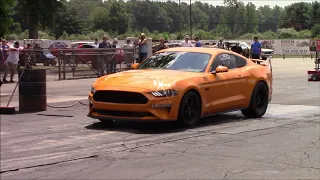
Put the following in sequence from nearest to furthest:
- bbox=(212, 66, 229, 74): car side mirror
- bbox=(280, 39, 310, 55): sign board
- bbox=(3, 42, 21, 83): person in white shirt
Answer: bbox=(212, 66, 229, 74): car side mirror, bbox=(3, 42, 21, 83): person in white shirt, bbox=(280, 39, 310, 55): sign board

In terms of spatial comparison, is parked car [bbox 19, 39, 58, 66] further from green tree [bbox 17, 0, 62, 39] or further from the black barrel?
the black barrel

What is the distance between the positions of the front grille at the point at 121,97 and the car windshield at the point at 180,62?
1441 mm

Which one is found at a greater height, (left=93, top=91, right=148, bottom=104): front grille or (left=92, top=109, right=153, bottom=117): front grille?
(left=93, top=91, right=148, bottom=104): front grille

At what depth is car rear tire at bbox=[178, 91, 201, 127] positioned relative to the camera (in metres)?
9.95

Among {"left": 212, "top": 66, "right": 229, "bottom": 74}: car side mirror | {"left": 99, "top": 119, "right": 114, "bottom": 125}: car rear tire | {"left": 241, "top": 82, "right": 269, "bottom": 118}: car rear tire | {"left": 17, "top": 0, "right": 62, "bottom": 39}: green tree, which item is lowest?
{"left": 99, "top": 119, "right": 114, "bottom": 125}: car rear tire

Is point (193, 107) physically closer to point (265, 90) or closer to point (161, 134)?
point (161, 134)

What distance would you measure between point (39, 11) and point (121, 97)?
107ft

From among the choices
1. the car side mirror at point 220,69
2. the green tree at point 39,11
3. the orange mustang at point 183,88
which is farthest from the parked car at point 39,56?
the car side mirror at point 220,69

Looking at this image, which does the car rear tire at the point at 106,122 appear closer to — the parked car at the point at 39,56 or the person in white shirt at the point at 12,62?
the person in white shirt at the point at 12,62

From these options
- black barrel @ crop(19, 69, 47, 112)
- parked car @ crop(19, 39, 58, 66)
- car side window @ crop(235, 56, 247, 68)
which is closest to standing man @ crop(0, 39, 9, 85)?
parked car @ crop(19, 39, 58, 66)

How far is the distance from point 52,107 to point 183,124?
13.8ft

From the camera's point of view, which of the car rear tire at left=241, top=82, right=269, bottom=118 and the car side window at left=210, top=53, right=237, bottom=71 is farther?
the car rear tire at left=241, top=82, right=269, bottom=118

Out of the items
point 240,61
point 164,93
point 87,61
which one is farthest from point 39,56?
point 164,93

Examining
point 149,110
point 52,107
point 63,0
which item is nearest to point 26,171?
point 149,110
